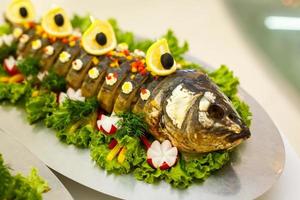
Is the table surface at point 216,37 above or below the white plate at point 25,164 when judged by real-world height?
above

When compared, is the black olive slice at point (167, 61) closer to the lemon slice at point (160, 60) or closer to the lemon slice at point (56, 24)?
the lemon slice at point (160, 60)

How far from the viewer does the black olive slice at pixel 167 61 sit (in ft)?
8.63

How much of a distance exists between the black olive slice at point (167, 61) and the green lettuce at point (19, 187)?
0.95 metres

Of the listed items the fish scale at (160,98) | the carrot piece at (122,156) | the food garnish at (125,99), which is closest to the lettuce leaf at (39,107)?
the food garnish at (125,99)

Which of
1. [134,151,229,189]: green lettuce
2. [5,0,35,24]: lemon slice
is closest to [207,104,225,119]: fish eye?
[134,151,229,189]: green lettuce

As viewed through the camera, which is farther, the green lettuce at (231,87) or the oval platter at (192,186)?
the green lettuce at (231,87)

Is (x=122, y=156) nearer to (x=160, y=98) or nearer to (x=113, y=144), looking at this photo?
(x=113, y=144)

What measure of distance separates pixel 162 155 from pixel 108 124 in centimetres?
35

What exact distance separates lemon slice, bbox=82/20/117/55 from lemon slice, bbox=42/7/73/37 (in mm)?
234

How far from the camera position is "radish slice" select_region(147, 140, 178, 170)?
2475 millimetres

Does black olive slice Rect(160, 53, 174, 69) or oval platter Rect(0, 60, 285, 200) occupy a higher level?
black olive slice Rect(160, 53, 174, 69)

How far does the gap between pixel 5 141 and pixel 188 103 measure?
0.94m

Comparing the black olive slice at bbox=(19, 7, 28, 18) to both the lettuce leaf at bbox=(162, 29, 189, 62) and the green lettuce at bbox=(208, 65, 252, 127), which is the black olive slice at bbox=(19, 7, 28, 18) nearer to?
the lettuce leaf at bbox=(162, 29, 189, 62)

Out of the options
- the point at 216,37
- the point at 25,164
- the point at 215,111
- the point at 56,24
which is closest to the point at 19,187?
the point at 25,164
